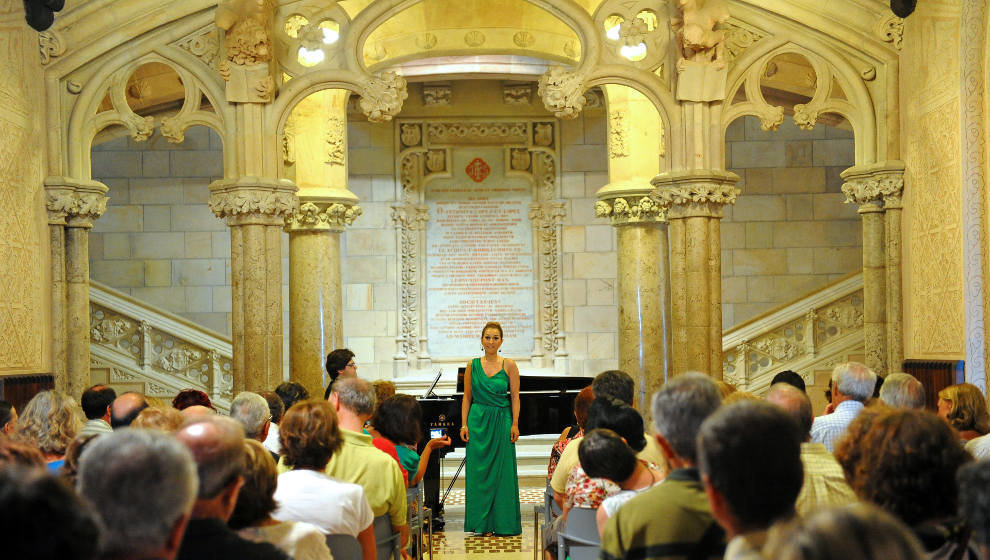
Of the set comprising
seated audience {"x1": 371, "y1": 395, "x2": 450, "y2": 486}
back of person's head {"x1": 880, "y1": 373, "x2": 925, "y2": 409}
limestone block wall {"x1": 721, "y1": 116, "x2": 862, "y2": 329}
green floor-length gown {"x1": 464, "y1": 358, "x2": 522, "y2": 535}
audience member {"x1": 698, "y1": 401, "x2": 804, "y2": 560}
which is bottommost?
green floor-length gown {"x1": 464, "y1": 358, "x2": 522, "y2": 535}

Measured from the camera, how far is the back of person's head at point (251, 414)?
444 centimetres

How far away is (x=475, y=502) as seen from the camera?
750 cm

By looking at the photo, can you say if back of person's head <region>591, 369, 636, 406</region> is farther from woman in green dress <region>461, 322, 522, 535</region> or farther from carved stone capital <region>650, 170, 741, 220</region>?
carved stone capital <region>650, 170, 741, 220</region>

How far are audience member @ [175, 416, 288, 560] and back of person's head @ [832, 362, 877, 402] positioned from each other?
3.09 meters

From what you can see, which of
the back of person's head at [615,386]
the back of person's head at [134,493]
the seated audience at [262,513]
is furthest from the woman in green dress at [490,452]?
the back of person's head at [134,493]

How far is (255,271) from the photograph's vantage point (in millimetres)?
8562

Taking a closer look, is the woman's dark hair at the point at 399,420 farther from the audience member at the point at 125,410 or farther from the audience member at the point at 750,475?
the audience member at the point at 750,475

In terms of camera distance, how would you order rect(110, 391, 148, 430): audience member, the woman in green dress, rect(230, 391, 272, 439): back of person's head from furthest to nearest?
the woman in green dress → rect(110, 391, 148, 430): audience member → rect(230, 391, 272, 439): back of person's head

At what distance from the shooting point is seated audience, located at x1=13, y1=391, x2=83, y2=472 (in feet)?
13.6

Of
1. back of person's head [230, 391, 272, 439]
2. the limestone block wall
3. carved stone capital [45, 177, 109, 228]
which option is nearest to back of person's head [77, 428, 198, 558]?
back of person's head [230, 391, 272, 439]

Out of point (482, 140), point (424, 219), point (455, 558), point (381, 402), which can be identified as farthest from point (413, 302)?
point (381, 402)

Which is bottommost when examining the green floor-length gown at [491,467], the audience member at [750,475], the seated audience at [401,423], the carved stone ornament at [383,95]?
the green floor-length gown at [491,467]

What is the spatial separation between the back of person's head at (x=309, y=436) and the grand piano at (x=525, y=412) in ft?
13.1

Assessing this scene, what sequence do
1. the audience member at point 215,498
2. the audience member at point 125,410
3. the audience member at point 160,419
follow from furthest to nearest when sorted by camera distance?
the audience member at point 125,410
the audience member at point 160,419
the audience member at point 215,498
